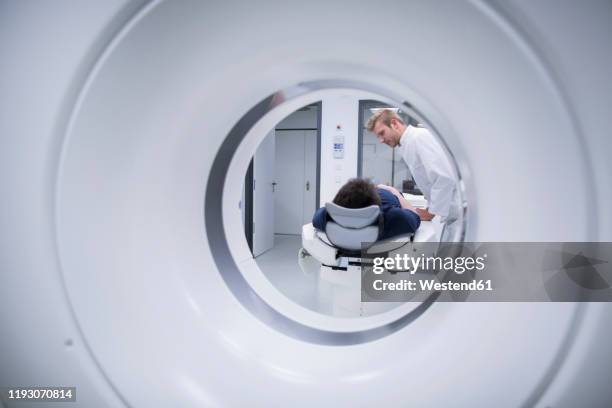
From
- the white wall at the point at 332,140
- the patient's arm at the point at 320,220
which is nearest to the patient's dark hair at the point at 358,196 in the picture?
the patient's arm at the point at 320,220

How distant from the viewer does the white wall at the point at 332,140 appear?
3.12 meters

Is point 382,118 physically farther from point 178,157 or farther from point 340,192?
point 178,157

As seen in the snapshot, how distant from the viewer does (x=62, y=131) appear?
45 cm

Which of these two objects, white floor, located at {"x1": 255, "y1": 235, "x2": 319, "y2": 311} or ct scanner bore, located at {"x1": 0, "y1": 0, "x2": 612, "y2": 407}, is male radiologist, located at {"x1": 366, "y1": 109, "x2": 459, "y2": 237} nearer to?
white floor, located at {"x1": 255, "y1": 235, "x2": 319, "y2": 311}

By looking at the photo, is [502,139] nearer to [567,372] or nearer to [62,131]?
[567,372]

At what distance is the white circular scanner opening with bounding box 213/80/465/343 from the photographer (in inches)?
26.7

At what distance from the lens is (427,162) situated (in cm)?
179

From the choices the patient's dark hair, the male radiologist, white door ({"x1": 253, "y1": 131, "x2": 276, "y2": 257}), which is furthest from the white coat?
white door ({"x1": 253, "y1": 131, "x2": 276, "y2": 257})

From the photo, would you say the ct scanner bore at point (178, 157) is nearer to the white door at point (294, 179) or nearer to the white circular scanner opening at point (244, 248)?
the white circular scanner opening at point (244, 248)

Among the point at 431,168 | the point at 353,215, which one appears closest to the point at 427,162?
the point at 431,168

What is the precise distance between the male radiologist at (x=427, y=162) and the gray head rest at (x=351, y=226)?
0.44 meters

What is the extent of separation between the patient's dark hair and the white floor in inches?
39.8

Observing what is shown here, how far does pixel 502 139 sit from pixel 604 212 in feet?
0.42

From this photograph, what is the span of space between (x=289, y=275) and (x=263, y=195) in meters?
1.02
